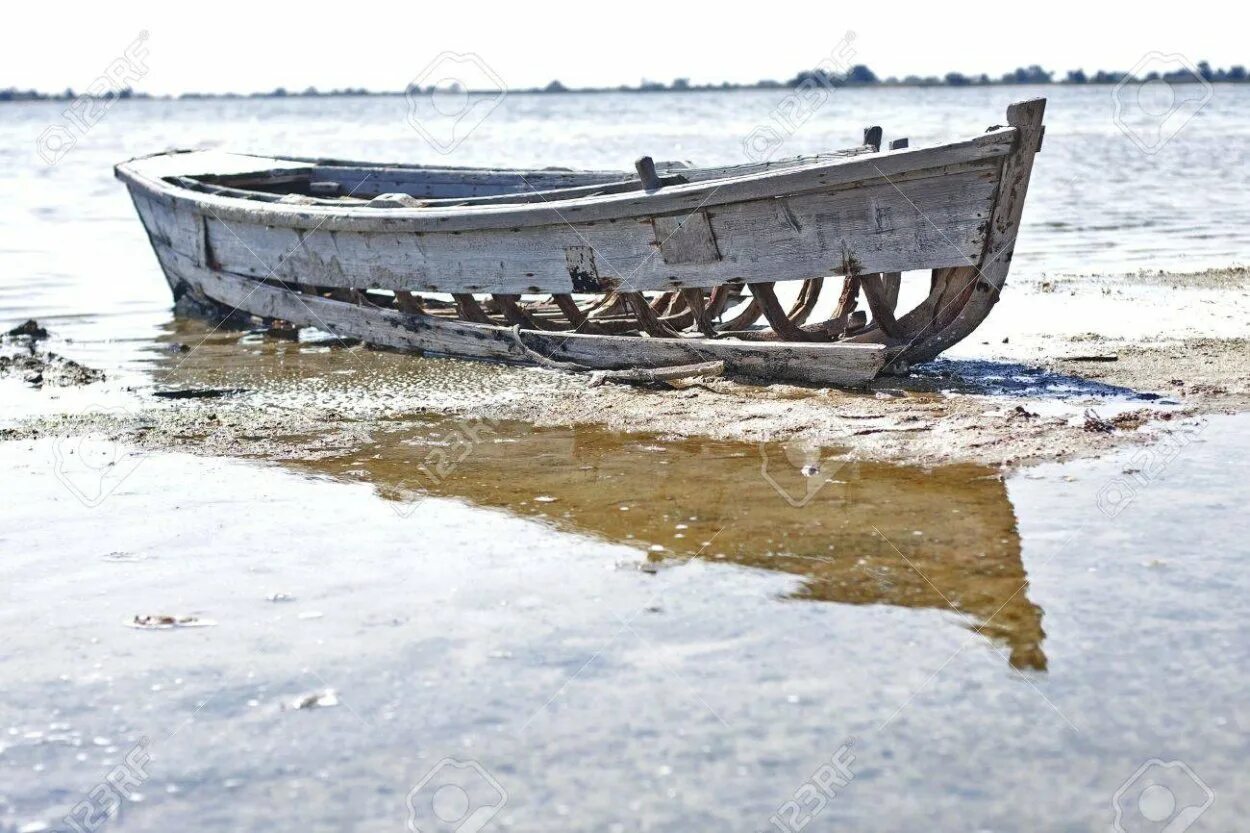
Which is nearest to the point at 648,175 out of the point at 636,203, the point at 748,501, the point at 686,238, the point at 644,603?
the point at 636,203

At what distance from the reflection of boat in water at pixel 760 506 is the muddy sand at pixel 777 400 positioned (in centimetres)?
31

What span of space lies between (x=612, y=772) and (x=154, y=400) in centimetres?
520

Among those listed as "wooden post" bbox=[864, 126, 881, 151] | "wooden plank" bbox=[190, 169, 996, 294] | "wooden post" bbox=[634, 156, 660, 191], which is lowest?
"wooden plank" bbox=[190, 169, 996, 294]

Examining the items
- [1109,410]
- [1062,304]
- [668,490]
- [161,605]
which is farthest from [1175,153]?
[161,605]

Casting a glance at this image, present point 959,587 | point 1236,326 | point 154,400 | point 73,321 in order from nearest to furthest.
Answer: point 959,587
point 154,400
point 1236,326
point 73,321

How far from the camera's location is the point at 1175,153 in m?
29.9

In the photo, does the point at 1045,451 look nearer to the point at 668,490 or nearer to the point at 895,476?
the point at 895,476

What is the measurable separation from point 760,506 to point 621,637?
1307 millimetres

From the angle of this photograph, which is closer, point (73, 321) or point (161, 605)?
point (161, 605)

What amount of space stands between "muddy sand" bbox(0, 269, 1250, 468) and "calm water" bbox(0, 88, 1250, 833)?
0.85ft

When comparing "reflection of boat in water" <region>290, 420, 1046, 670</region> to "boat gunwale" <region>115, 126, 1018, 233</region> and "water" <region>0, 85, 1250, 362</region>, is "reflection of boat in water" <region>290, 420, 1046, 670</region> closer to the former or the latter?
"boat gunwale" <region>115, 126, 1018, 233</region>

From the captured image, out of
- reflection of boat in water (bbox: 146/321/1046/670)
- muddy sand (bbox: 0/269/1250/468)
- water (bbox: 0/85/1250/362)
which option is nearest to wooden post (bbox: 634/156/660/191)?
muddy sand (bbox: 0/269/1250/468)

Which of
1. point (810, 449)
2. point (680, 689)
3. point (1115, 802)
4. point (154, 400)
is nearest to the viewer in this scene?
point (1115, 802)

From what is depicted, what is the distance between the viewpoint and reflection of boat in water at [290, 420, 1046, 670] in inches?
161
